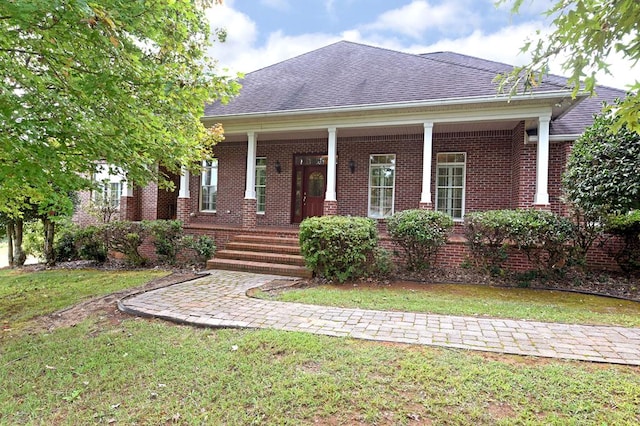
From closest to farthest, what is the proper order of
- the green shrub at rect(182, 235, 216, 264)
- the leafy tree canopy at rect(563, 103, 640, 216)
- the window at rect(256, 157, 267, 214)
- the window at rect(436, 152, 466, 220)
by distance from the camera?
1. the leafy tree canopy at rect(563, 103, 640, 216)
2. the green shrub at rect(182, 235, 216, 264)
3. the window at rect(436, 152, 466, 220)
4. the window at rect(256, 157, 267, 214)

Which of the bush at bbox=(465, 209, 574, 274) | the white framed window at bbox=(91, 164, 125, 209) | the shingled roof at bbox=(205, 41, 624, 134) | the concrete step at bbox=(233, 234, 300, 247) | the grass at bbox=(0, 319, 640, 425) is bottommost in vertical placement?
the grass at bbox=(0, 319, 640, 425)

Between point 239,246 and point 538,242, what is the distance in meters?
6.52

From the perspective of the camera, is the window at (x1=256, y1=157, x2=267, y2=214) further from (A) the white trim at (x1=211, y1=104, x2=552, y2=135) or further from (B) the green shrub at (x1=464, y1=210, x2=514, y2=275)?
(B) the green shrub at (x1=464, y1=210, x2=514, y2=275)

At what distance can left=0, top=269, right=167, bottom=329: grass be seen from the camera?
5.36 meters

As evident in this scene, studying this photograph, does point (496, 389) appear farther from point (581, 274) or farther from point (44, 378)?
point (581, 274)

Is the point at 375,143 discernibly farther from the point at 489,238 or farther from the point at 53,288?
the point at 53,288

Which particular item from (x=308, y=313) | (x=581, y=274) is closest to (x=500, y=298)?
(x=581, y=274)

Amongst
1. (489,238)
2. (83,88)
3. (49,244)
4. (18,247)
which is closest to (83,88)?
(83,88)

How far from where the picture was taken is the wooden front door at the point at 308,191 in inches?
441

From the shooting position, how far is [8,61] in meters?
3.96

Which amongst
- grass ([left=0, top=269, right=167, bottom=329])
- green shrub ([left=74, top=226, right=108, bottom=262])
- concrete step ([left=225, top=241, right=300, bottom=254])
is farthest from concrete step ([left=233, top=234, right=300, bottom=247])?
green shrub ([left=74, top=226, right=108, bottom=262])

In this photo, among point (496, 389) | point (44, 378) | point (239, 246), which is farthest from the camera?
point (239, 246)

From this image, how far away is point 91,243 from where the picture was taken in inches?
377

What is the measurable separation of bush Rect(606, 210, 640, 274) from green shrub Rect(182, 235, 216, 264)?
870 centimetres
